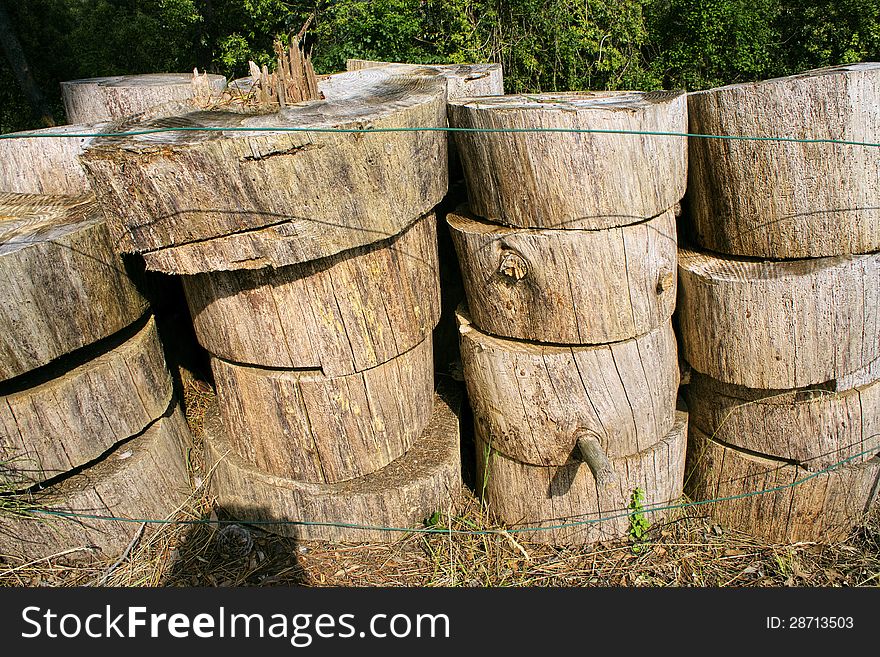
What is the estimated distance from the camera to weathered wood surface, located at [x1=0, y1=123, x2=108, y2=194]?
303cm

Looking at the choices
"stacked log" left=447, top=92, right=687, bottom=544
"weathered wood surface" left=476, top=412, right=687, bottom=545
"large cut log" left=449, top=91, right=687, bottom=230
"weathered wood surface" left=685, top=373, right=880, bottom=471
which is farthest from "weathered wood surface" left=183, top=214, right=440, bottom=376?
"weathered wood surface" left=685, top=373, right=880, bottom=471

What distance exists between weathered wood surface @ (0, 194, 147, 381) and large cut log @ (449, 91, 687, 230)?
1384 mm

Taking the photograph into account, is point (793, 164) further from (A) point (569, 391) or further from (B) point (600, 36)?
(B) point (600, 36)

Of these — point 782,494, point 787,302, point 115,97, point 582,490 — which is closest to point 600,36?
point 115,97

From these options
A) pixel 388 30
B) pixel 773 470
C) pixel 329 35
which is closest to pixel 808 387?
pixel 773 470

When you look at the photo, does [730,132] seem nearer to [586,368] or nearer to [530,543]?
[586,368]

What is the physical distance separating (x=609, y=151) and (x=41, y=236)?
76.8 inches

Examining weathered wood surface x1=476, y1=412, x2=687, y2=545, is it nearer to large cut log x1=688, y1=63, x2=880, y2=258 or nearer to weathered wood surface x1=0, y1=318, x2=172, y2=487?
large cut log x1=688, y1=63, x2=880, y2=258

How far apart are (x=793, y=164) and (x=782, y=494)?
133 cm

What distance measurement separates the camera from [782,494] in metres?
2.80

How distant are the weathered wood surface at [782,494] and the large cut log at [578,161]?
1.17 meters

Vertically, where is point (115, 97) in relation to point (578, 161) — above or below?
above

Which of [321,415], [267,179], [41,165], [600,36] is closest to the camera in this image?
[267,179]

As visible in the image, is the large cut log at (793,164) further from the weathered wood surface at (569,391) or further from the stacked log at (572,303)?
the weathered wood surface at (569,391)
